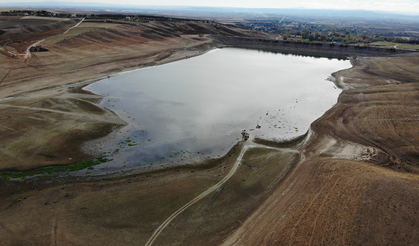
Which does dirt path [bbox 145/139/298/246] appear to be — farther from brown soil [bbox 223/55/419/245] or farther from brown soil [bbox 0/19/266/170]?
brown soil [bbox 0/19/266/170]

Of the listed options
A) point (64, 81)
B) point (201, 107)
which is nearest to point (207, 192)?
point (201, 107)

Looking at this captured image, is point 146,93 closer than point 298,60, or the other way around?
point 146,93

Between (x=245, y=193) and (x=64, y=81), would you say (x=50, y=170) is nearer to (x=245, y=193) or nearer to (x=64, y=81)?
(x=245, y=193)

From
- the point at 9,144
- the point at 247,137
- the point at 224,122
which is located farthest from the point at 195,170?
the point at 9,144

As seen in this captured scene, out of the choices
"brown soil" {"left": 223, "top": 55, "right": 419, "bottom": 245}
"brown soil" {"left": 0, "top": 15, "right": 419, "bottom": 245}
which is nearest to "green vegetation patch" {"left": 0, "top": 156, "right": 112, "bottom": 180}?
"brown soil" {"left": 0, "top": 15, "right": 419, "bottom": 245}

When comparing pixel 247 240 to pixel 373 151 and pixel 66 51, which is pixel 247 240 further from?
pixel 66 51

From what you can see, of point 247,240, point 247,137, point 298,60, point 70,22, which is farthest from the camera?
point 70,22
